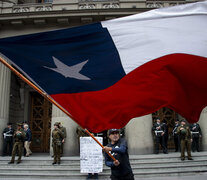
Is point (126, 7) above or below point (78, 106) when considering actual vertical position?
above

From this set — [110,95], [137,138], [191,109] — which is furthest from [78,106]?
[137,138]

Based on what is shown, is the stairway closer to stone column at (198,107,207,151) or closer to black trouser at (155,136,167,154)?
black trouser at (155,136,167,154)

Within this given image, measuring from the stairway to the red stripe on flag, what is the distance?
19.2 feet

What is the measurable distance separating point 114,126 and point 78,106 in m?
0.71

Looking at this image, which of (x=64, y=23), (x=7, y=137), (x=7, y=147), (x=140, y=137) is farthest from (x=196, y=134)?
(x=7, y=147)

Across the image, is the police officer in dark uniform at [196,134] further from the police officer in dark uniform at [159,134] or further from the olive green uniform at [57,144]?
the olive green uniform at [57,144]

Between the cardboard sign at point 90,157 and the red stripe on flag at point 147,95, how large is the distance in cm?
481

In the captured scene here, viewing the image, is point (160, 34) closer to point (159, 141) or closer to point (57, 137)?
point (57, 137)

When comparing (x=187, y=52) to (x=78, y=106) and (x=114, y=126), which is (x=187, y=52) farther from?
(x=78, y=106)

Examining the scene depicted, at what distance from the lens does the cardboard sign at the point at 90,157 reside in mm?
8117

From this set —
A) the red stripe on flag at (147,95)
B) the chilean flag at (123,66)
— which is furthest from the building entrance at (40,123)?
the red stripe on flag at (147,95)

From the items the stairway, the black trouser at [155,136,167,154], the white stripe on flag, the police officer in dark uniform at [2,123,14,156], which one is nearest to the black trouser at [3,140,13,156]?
the police officer in dark uniform at [2,123,14,156]

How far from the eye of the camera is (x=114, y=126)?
139 inches

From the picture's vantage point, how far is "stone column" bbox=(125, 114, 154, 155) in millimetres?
12758
